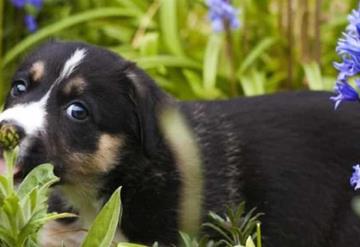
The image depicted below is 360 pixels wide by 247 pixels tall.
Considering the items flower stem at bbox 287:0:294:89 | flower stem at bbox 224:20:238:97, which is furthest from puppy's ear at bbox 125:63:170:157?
flower stem at bbox 287:0:294:89

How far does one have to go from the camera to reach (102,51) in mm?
5352

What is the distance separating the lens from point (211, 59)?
7.80 meters

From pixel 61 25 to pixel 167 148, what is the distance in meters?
3.07

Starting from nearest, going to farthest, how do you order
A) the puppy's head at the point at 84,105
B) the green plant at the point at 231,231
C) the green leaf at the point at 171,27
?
the green plant at the point at 231,231 < the puppy's head at the point at 84,105 < the green leaf at the point at 171,27

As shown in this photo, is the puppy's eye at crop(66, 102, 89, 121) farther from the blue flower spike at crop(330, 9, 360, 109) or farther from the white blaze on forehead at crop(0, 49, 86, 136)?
the blue flower spike at crop(330, 9, 360, 109)

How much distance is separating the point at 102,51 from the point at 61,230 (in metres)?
0.82

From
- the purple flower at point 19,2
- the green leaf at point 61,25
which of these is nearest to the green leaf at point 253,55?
the green leaf at point 61,25

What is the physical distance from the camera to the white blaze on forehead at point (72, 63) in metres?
5.11

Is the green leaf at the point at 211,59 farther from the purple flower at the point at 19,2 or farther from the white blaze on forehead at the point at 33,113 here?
the white blaze on forehead at the point at 33,113

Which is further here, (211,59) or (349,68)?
(211,59)

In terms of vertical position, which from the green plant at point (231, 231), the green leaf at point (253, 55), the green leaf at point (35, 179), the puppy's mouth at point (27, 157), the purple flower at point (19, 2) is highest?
the green leaf at point (35, 179)

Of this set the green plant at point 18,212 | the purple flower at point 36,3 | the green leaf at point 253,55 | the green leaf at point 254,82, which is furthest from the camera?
the purple flower at point 36,3

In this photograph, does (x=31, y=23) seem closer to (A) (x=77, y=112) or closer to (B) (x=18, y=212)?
(A) (x=77, y=112)

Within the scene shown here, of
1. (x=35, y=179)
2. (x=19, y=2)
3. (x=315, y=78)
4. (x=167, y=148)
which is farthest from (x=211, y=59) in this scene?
(x=35, y=179)
